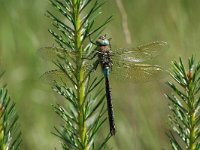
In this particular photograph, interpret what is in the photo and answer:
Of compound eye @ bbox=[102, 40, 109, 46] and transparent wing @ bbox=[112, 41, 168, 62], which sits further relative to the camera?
transparent wing @ bbox=[112, 41, 168, 62]

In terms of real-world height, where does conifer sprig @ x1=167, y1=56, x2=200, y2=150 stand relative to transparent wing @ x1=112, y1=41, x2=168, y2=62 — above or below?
below

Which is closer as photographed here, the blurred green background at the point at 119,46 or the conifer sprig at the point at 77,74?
the conifer sprig at the point at 77,74

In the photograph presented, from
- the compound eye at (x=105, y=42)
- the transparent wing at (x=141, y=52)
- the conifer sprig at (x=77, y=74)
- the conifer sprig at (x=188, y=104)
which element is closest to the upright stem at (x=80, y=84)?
the conifer sprig at (x=77, y=74)

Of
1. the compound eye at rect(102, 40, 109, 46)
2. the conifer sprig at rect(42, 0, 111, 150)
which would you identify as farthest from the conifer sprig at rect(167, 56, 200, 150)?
the compound eye at rect(102, 40, 109, 46)

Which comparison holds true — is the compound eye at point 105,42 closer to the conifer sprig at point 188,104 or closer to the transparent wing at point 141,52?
the transparent wing at point 141,52

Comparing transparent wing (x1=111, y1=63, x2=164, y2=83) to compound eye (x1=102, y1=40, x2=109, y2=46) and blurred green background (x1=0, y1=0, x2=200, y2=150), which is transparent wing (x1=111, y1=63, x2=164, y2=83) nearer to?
compound eye (x1=102, y1=40, x2=109, y2=46)

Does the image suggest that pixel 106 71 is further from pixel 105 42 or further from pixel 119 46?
pixel 119 46

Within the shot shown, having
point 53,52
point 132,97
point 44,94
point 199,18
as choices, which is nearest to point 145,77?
point 53,52
